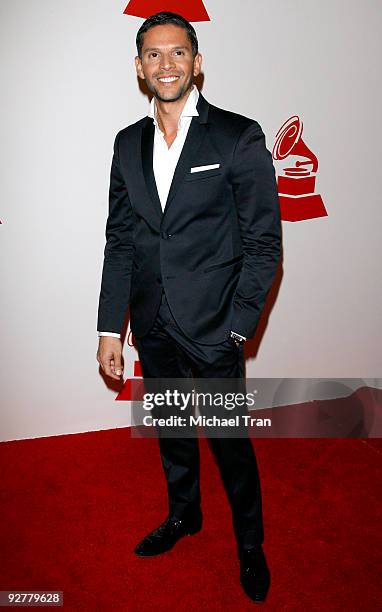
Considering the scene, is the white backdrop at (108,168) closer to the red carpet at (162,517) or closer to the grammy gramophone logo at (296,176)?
the grammy gramophone logo at (296,176)

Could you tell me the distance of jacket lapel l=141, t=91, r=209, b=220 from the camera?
1.82 m

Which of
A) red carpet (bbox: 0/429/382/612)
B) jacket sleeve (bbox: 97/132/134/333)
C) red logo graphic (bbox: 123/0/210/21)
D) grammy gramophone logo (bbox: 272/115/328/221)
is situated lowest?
red carpet (bbox: 0/429/382/612)

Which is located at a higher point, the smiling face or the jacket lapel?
the smiling face

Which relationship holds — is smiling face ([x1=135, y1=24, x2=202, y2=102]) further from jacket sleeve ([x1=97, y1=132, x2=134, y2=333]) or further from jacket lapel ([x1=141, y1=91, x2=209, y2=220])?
jacket sleeve ([x1=97, y1=132, x2=134, y2=333])

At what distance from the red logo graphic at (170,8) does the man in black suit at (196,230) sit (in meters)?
0.78

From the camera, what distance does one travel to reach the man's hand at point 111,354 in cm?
214

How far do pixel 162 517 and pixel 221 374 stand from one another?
0.81m

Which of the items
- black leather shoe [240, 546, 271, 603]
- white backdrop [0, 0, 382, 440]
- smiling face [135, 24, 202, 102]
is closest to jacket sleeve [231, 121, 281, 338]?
smiling face [135, 24, 202, 102]

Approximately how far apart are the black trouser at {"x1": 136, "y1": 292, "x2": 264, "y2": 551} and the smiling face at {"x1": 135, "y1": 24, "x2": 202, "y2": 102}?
0.62 metres

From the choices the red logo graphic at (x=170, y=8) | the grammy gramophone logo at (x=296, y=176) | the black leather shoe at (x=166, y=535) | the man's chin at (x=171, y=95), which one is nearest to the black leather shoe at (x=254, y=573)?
the black leather shoe at (x=166, y=535)

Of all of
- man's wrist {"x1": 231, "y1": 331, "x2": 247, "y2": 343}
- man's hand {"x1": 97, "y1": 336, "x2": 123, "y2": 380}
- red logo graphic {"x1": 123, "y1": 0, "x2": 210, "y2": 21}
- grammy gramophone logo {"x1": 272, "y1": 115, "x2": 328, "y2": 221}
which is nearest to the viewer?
man's wrist {"x1": 231, "y1": 331, "x2": 247, "y2": 343}

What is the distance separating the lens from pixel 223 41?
8.75 ft

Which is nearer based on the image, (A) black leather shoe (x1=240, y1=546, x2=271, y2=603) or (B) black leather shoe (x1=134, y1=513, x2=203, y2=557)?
(A) black leather shoe (x1=240, y1=546, x2=271, y2=603)

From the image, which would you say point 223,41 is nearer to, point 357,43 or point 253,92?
point 253,92
